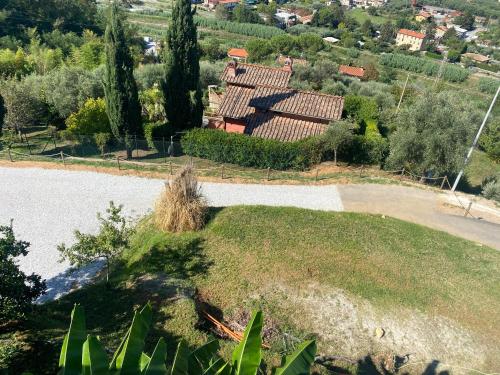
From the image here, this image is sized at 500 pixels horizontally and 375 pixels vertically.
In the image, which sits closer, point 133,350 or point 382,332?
point 133,350

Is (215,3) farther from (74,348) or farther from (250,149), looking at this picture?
(74,348)

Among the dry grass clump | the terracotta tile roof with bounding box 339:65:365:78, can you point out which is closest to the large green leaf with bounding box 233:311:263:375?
the dry grass clump

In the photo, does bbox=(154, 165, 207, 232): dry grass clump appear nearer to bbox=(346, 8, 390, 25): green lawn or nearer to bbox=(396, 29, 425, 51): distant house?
bbox=(396, 29, 425, 51): distant house

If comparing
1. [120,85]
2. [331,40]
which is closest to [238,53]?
[331,40]

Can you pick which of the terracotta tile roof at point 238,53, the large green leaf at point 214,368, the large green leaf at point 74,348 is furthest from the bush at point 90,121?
the terracotta tile roof at point 238,53

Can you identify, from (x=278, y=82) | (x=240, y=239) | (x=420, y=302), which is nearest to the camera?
(x=420, y=302)

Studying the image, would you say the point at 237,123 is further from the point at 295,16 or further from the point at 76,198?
the point at 295,16

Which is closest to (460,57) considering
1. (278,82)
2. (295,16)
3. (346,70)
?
(295,16)

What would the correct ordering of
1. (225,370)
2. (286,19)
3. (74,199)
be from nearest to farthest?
(225,370) → (74,199) → (286,19)

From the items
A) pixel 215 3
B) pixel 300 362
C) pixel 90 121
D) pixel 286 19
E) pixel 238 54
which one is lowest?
pixel 238 54
